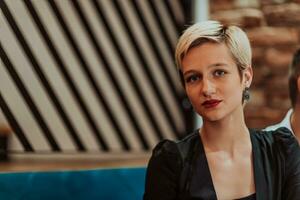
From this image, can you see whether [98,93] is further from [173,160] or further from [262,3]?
[173,160]

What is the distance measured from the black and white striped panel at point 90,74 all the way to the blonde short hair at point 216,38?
1353 mm

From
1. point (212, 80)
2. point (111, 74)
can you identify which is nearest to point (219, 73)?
point (212, 80)

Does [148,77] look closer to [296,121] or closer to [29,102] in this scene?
[29,102]

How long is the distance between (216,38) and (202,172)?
1.12ft

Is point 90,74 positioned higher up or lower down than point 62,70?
lower down

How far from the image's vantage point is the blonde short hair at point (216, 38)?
1.11 metres

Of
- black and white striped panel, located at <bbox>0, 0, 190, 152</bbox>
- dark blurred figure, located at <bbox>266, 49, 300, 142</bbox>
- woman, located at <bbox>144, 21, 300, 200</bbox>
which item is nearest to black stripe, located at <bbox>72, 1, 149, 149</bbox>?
black and white striped panel, located at <bbox>0, 0, 190, 152</bbox>

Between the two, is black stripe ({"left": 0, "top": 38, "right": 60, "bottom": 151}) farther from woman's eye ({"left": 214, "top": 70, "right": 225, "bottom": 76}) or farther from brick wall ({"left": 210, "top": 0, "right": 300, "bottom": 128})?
woman's eye ({"left": 214, "top": 70, "right": 225, "bottom": 76})

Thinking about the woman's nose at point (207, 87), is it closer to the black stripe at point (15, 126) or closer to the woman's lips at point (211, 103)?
the woman's lips at point (211, 103)

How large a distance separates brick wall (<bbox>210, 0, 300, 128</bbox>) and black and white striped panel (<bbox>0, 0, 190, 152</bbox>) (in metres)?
0.60

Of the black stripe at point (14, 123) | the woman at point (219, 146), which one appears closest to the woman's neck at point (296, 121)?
the woman at point (219, 146)

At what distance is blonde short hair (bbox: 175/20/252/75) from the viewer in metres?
1.11

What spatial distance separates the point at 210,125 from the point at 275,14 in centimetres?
155

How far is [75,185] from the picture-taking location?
1398 millimetres
